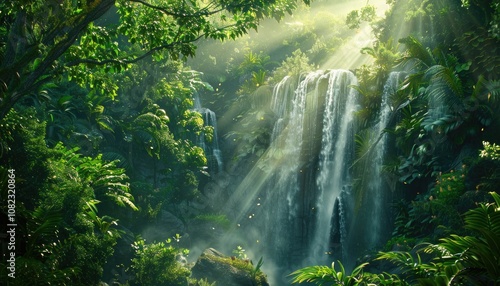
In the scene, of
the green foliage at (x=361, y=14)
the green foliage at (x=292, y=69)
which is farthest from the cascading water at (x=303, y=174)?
the green foliage at (x=361, y=14)

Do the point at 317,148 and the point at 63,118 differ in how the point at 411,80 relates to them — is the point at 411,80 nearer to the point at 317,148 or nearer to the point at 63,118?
the point at 317,148

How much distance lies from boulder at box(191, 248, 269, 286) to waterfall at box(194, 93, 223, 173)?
1004 cm

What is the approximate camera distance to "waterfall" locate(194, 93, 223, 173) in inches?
943

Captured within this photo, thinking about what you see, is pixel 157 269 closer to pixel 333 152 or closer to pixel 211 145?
pixel 333 152

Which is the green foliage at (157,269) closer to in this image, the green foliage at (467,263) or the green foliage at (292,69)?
the green foliage at (467,263)

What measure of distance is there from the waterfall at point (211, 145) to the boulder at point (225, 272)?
10.0 metres

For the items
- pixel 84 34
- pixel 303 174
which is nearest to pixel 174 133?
pixel 303 174

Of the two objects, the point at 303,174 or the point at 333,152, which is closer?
the point at 333,152

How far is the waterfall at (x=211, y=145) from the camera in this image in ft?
78.6

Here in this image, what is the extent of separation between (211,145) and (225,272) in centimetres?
1193

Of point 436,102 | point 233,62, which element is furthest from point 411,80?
point 233,62

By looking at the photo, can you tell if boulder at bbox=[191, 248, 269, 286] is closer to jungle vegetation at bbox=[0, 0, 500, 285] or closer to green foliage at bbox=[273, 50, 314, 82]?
jungle vegetation at bbox=[0, 0, 500, 285]

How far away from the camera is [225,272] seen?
13461mm

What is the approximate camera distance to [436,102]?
14055mm
